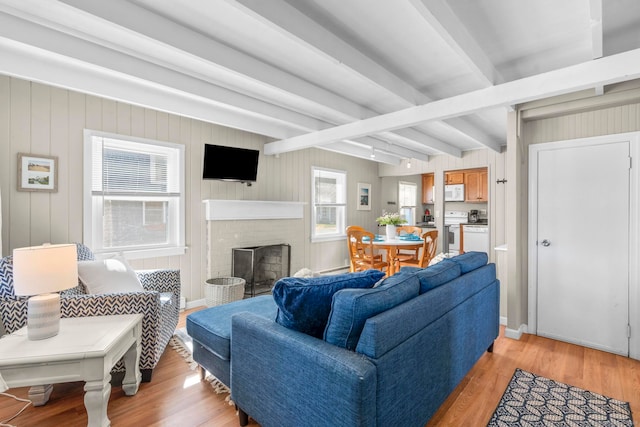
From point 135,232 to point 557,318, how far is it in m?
4.62

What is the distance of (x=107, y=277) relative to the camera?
256cm

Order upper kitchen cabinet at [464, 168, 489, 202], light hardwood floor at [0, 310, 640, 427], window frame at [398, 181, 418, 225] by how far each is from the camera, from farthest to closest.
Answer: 1. window frame at [398, 181, 418, 225]
2. upper kitchen cabinet at [464, 168, 489, 202]
3. light hardwood floor at [0, 310, 640, 427]

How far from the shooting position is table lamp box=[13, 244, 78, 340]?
66.4 inches

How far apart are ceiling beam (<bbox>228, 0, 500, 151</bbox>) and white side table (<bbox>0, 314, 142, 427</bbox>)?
75.2 inches

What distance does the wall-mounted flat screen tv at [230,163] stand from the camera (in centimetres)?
397

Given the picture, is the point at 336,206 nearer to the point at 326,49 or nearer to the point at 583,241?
the point at 583,241

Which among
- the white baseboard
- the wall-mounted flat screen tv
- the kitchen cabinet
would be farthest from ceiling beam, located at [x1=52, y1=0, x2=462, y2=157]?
the kitchen cabinet

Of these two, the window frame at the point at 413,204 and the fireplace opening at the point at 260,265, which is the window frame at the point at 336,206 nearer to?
the fireplace opening at the point at 260,265

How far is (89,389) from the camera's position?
1.62 meters

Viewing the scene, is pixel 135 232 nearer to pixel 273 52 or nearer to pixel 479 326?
pixel 273 52

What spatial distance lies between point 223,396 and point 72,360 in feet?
3.16

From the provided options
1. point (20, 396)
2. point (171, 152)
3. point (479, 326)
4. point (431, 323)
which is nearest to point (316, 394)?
point (431, 323)

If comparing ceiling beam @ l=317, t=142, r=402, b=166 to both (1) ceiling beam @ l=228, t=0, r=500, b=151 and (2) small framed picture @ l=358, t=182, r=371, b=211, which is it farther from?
(1) ceiling beam @ l=228, t=0, r=500, b=151

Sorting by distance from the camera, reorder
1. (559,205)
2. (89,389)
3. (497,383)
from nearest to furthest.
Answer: (89,389) < (497,383) < (559,205)
